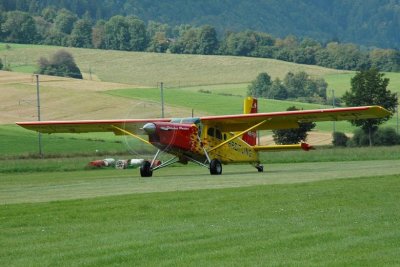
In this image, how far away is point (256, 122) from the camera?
34500mm

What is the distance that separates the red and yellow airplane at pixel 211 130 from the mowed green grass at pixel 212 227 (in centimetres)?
961

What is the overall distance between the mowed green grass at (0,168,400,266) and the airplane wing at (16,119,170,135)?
11.1 meters

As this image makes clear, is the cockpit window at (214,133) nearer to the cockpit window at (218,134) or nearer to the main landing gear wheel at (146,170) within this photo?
the cockpit window at (218,134)

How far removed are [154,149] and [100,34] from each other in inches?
5144

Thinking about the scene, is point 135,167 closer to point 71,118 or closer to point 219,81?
point 71,118

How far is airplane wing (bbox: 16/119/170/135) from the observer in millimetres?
33281

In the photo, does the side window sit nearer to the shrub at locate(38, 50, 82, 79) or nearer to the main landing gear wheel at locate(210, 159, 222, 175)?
the main landing gear wheel at locate(210, 159, 222, 175)

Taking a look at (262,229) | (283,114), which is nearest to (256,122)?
(283,114)

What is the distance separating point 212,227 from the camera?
14.9 meters

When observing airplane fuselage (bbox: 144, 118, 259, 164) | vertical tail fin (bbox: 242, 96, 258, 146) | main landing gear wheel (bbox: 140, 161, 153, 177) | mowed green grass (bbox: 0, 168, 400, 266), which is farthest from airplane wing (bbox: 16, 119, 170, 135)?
mowed green grass (bbox: 0, 168, 400, 266)

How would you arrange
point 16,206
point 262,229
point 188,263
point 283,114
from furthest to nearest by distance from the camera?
point 283,114 → point 16,206 → point 262,229 → point 188,263

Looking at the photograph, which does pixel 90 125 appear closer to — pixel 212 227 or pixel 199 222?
pixel 199 222

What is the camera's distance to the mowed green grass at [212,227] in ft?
40.4

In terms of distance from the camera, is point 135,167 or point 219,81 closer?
point 135,167
